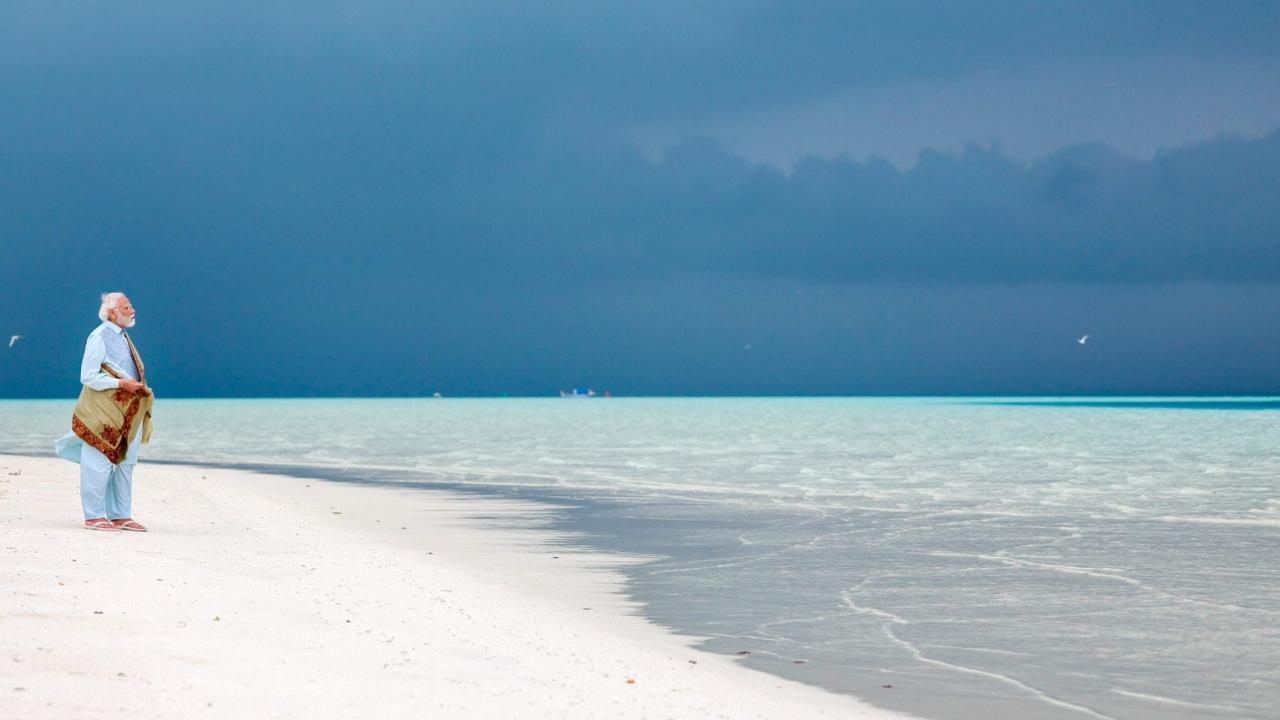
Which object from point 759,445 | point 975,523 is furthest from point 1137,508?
point 759,445

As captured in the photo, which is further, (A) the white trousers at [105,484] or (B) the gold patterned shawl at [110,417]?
(A) the white trousers at [105,484]

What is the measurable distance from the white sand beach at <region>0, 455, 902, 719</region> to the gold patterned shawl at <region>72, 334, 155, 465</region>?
842mm

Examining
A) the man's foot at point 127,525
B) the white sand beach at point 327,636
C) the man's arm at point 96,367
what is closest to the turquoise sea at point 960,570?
the white sand beach at point 327,636

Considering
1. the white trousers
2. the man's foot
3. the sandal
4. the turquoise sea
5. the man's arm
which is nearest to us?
the turquoise sea

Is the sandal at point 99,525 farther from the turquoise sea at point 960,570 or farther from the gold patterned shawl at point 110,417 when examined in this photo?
the turquoise sea at point 960,570

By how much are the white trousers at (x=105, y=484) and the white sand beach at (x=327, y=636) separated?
322 millimetres

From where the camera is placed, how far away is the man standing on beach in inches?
460

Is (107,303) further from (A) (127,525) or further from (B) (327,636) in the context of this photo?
(B) (327,636)

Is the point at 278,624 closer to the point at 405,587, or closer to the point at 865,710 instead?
the point at 405,587

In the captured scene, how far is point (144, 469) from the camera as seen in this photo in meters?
27.5

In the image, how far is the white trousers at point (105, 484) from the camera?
39.2 ft

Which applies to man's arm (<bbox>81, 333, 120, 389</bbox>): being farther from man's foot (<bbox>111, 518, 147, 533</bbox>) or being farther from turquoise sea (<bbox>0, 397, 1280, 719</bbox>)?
turquoise sea (<bbox>0, 397, 1280, 719</bbox>)

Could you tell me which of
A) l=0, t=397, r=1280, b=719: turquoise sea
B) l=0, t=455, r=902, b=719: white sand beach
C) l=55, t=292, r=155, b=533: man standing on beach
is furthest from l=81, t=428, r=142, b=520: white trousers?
l=0, t=397, r=1280, b=719: turquoise sea

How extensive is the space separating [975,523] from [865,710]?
11.5 metres
